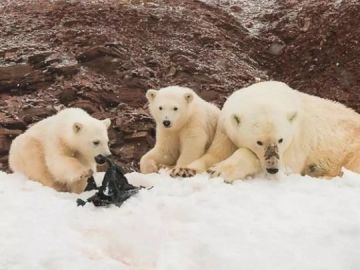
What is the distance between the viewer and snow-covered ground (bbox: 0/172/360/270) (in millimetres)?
4707

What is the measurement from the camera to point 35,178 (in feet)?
23.7

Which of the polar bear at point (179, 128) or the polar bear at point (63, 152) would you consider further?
the polar bear at point (179, 128)

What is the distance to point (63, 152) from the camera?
23.8 feet

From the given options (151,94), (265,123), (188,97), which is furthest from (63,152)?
(265,123)

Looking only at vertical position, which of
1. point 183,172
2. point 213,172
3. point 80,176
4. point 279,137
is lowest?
point 80,176

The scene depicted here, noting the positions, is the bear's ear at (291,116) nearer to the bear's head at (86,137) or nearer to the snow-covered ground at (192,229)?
the snow-covered ground at (192,229)

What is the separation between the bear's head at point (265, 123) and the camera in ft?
22.2

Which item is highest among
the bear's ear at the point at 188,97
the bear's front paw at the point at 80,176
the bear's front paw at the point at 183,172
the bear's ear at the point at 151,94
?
the bear's ear at the point at 188,97

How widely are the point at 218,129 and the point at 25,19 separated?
12.4 metres

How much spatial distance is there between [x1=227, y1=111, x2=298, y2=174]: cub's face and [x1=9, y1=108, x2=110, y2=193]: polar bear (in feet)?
4.77

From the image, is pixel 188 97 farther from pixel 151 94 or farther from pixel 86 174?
pixel 86 174

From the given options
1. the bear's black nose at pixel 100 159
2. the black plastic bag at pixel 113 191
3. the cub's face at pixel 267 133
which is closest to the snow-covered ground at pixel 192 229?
the black plastic bag at pixel 113 191

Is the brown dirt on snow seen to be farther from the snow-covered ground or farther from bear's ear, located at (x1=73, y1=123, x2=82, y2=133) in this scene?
the snow-covered ground

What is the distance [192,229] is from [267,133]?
6.42ft
